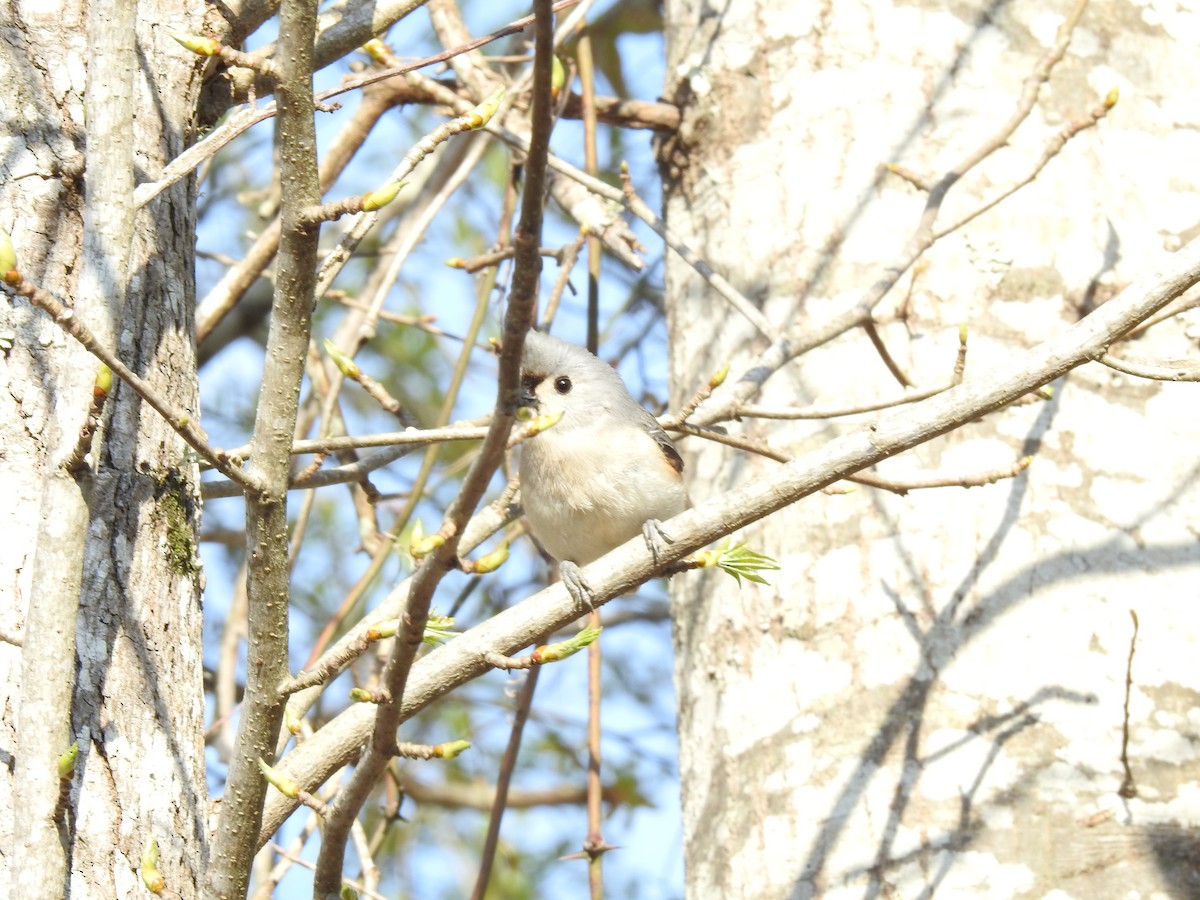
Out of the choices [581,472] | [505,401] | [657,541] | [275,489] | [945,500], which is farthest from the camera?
[581,472]

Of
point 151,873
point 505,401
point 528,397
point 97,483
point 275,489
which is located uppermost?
point 528,397

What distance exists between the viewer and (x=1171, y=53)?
3.55 meters

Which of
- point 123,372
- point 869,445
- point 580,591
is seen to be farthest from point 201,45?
point 869,445

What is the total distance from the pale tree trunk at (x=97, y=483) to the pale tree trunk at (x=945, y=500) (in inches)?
61.9

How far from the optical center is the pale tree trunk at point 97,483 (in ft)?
5.77

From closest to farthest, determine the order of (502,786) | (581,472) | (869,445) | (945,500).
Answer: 1. (869,445)
2. (945,500)
3. (581,472)
4. (502,786)

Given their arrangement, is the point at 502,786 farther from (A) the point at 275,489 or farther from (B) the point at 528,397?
(A) the point at 275,489

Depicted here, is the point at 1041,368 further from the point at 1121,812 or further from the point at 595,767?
the point at 595,767

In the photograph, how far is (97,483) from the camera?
205cm

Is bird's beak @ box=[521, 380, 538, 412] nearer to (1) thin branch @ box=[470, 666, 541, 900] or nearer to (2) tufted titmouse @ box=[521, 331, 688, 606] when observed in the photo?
(2) tufted titmouse @ box=[521, 331, 688, 606]

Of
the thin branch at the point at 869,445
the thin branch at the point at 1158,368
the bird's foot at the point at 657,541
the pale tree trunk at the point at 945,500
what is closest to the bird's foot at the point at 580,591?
the thin branch at the point at 869,445

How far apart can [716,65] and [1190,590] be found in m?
2.12

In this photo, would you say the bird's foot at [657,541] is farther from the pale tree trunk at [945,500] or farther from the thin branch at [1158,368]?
the pale tree trunk at [945,500]

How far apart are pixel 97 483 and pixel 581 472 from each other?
5.46ft
